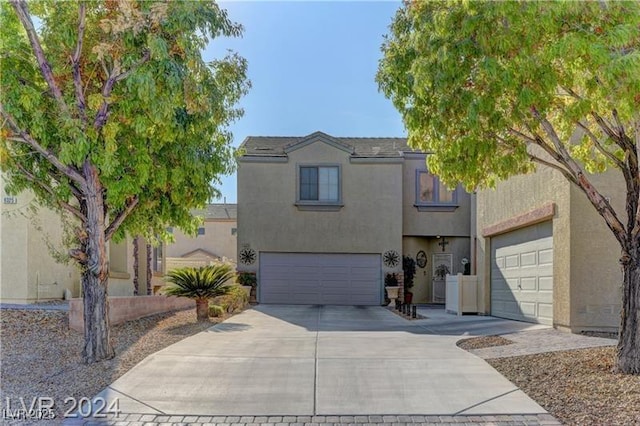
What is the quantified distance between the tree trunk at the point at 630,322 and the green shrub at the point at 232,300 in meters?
9.08

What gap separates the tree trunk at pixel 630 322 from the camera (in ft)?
21.5

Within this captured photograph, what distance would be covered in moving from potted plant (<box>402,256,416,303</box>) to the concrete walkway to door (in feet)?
34.2

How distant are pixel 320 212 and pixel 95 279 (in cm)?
1313

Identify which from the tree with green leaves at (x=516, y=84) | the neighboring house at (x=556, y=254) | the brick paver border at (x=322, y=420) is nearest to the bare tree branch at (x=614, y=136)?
the tree with green leaves at (x=516, y=84)

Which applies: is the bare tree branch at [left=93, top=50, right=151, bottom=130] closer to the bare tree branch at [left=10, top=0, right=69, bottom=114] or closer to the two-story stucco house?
the bare tree branch at [left=10, top=0, right=69, bottom=114]

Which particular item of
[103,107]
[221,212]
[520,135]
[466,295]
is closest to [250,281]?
[466,295]

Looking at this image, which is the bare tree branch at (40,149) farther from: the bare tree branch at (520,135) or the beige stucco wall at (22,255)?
the bare tree branch at (520,135)

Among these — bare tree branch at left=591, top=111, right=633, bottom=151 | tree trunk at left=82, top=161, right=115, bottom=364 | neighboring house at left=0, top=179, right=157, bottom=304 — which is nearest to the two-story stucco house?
neighboring house at left=0, top=179, right=157, bottom=304

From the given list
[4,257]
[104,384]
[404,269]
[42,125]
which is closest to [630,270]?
[104,384]

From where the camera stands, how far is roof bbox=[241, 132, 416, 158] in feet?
67.7

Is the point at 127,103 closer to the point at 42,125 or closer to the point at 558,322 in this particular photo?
the point at 42,125

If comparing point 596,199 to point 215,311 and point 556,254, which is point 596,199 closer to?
point 556,254

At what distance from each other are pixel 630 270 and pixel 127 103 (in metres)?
7.10

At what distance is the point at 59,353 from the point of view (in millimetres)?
8023
